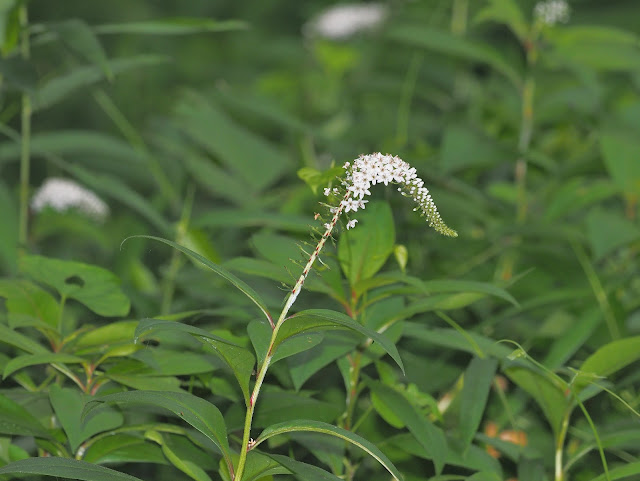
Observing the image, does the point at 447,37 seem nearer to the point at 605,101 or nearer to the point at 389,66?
the point at 605,101

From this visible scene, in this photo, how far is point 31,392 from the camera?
1.81 ft

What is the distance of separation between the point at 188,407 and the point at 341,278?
211mm

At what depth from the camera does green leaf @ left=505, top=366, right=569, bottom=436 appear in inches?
22.8

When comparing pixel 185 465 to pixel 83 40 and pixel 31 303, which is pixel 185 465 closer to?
pixel 31 303

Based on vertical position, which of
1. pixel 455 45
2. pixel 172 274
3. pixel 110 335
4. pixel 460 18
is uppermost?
pixel 460 18

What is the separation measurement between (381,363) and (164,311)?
26 cm

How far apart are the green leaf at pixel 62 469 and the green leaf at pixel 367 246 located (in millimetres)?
218

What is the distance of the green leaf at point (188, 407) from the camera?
1.40ft

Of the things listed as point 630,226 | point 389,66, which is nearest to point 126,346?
point 630,226

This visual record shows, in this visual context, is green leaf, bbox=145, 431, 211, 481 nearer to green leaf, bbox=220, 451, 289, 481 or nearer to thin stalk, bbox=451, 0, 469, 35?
green leaf, bbox=220, 451, 289, 481

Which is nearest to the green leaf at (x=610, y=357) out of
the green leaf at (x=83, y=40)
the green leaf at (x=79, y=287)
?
the green leaf at (x=79, y=287)

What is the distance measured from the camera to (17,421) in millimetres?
501

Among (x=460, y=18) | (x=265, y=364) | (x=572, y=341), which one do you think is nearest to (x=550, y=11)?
(x=460, y=18)

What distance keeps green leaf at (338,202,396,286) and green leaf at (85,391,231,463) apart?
0.53 ft
